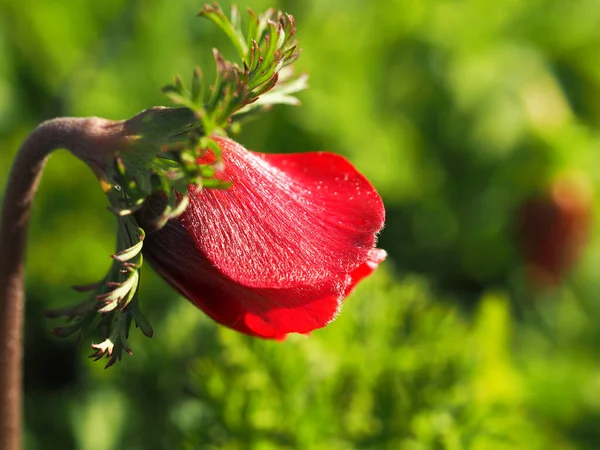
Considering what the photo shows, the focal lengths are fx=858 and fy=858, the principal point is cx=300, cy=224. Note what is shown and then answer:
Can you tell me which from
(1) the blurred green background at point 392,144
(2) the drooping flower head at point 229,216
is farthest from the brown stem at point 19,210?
(1) the blurred green background at point 392,144

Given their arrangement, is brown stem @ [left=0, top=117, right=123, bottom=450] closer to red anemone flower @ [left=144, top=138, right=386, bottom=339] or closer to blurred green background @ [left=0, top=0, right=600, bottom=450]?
red anemone flower @ [left=144, top=138, right=386, bottom=339]

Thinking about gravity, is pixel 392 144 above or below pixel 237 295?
below

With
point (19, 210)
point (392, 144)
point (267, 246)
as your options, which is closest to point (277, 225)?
point (267, 246)

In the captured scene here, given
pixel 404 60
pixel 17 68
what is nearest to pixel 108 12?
pixel 17 68

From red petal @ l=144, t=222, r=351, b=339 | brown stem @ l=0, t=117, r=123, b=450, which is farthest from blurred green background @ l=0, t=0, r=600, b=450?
red petal @ l=144, t=222, r=351, b=339

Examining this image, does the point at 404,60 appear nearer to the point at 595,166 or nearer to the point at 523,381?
the point at 595,166

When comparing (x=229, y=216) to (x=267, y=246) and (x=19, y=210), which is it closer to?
(x=267, y=246)

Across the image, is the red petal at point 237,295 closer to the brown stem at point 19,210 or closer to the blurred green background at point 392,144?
the brown stem at point 19,210

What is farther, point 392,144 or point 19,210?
point 392,144
